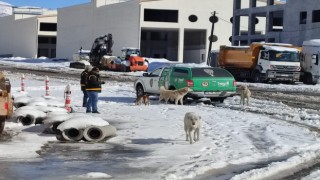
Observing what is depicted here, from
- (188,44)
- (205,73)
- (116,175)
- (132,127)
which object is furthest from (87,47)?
(116,175)

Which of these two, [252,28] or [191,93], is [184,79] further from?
[252,28]

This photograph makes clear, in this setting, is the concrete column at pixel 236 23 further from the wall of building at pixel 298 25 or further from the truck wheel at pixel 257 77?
the truck wheel at pixel 257 77

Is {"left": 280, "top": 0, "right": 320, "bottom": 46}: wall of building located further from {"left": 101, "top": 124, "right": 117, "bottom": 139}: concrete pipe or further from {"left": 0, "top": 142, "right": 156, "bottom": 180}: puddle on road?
{"left": 0, "top": 142, "right": 156, "bottom": 180}: puddle on road

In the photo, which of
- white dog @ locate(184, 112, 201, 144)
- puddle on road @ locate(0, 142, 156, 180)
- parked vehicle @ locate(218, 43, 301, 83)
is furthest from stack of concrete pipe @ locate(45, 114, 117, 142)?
parked vehicle @ locate(218, 43, 301, 83)

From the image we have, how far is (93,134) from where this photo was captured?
541 inches

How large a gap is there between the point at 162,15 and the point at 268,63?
46669mm

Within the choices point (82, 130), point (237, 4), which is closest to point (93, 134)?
point (82, 130)

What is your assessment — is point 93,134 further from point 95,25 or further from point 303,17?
point 95,25

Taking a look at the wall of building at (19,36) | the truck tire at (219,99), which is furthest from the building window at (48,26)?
the truck tire at (219,99)

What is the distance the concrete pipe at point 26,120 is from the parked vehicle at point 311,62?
30.0 meters

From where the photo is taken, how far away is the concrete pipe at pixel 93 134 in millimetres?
13523

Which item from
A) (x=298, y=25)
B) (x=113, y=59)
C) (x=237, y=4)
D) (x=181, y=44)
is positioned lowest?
(x=113, y=59)

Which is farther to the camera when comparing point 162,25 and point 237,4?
point 162,25

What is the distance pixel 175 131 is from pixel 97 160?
4.28 metres
